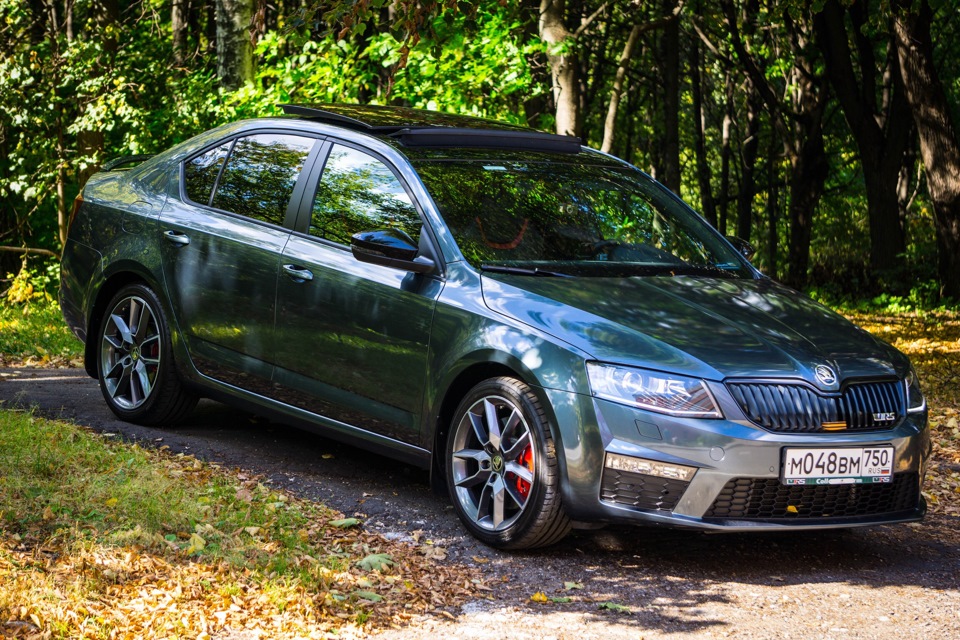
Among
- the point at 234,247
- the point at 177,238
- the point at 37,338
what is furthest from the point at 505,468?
the point at 37,338

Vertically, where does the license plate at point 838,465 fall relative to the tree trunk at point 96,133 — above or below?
below

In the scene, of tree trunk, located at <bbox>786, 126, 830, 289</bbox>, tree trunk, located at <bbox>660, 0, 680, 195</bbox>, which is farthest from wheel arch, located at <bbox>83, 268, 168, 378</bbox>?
tree trunk, located at <bbox>786, 126, 830, 289</bbox>

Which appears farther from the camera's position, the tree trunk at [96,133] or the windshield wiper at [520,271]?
the tree trunk at [96,133]

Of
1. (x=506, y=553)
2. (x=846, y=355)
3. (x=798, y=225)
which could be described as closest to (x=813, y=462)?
(x=846, y=355)

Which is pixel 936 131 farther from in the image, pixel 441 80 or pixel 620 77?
pixel 441 80

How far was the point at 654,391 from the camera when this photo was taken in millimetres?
4613

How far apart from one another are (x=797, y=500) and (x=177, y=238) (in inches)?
144

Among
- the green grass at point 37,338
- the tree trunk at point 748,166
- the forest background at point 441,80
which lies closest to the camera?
the green grass at point 37,338

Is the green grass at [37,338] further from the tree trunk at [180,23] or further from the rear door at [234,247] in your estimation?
the tree trunk at [180,23]

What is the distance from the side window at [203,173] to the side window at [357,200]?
0.98 meters

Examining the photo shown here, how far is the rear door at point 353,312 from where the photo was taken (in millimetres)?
5406

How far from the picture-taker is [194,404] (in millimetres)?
6930

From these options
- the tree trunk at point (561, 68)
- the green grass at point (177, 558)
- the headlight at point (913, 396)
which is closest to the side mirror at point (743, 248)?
the headlight at point (913, 396)

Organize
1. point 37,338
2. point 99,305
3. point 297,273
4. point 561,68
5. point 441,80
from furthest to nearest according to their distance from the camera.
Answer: point 561,68, point 441,80, point 37,338, point 99,305, point 297,273
